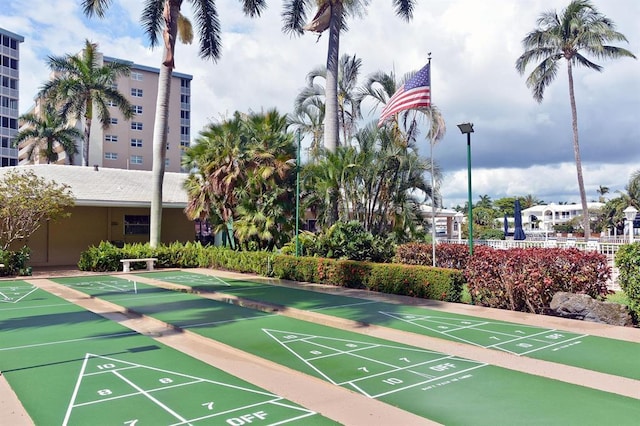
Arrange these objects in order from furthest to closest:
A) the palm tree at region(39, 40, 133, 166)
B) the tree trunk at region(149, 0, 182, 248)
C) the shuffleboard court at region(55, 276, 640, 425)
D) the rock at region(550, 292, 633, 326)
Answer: the palm tree at region(39, 40, 133, 166)
the tree trunk at region(149, 0, 182, 248)
the rock at region(550, 292, 633, 326)
the shuffleboard court at region(55, 276, 640, 425)

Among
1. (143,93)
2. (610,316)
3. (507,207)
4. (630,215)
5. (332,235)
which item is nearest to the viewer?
(610,316)

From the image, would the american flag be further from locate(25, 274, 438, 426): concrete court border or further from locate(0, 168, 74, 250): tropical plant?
locate(0, 168, 74, 250): tropical plant

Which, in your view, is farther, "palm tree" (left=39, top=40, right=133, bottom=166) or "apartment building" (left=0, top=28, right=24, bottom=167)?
"apartment building" (left=0, top=28, right=24, bottom=167)

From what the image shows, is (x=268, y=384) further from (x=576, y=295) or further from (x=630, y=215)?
(x=630, y=215)

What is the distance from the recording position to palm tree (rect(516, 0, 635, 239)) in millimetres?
27797

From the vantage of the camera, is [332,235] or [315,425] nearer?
A: [315,425]

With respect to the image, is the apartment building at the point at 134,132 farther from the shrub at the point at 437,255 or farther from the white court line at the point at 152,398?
the white court line at the point at 152,398

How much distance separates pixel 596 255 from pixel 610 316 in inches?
72.5

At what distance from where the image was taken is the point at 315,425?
16.5 feet

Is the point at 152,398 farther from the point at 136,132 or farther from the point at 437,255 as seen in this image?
the point at 136,132

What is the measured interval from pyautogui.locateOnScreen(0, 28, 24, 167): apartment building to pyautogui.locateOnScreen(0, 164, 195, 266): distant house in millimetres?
45346

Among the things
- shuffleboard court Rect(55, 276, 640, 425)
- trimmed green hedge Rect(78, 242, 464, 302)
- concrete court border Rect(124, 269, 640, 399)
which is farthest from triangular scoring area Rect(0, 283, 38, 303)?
shuffleboard court Rect(55, 276, 640, 425)

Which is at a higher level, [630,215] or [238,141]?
[238,141]

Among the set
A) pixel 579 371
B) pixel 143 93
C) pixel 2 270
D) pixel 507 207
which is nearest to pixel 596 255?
pixel 579 371
